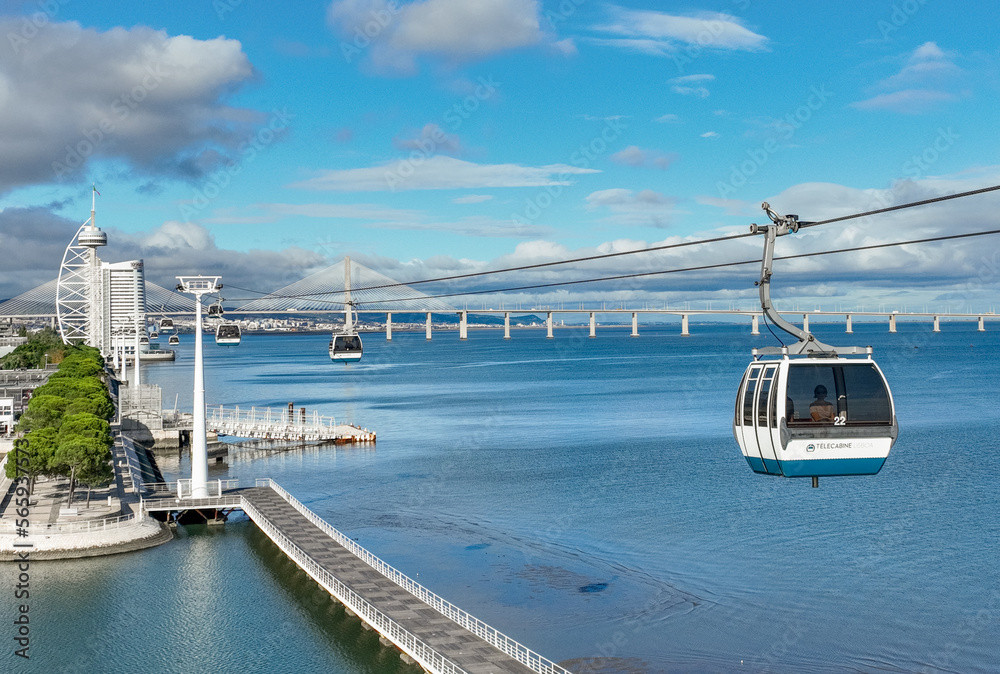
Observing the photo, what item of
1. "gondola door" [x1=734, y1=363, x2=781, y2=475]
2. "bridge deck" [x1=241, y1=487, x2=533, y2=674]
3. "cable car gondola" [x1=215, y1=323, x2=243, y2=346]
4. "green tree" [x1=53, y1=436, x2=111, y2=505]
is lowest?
"bridge deck" [x1=241, y1=487, x2=533, y2=674]

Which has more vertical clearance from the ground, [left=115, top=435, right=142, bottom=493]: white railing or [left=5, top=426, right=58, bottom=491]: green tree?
[left=5, top=426, right=58, bottom=491]: green tree

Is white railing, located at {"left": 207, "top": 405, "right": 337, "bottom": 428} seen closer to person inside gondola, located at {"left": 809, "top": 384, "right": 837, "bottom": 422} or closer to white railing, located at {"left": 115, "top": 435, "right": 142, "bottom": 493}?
white railing, located at {"left": 115, "top": 435, "right": 142, "bottom": 493}

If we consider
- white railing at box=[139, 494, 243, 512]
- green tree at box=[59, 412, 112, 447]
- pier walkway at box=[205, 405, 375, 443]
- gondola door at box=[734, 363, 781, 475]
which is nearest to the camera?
gondola door at box=[734, 363, 781, 475]

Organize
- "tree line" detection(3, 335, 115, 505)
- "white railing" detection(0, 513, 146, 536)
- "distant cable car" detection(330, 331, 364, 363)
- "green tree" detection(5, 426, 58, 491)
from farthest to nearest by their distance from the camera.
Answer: "distant cable car" detection(330, 331, 364, 363)
"green tree" detection(5, 426, 58, 491)
"tree line" detection(3, 335, 115, 505)
"white railing" detection(0, 513, 146, 536)

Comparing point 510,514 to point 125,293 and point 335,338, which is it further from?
point 125,293

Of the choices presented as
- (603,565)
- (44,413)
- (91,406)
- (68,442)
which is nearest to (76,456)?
(68,442)

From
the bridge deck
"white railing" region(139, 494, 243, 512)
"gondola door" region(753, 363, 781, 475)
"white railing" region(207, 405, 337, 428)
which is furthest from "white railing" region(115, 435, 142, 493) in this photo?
"gondola door" region(753, 363, 781, 475)

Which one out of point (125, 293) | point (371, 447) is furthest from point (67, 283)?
point (371, 447)

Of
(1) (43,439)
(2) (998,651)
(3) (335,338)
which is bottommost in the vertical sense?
(2) (998,651)

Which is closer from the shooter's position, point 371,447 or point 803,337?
point 803,337
